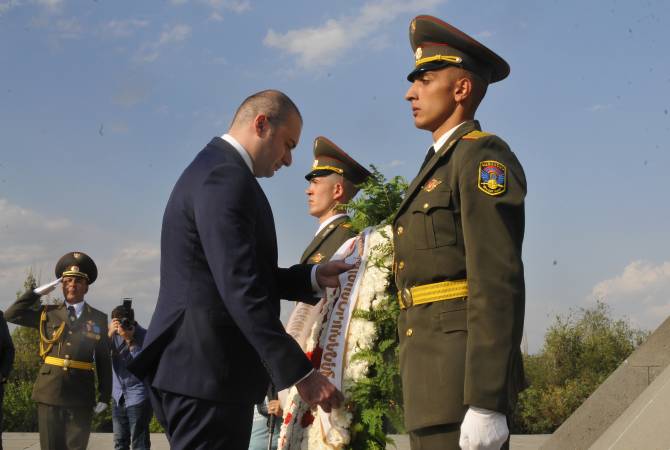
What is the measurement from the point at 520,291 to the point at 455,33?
1.44m

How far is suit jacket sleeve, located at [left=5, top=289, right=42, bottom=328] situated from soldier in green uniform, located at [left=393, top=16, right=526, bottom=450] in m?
7.10

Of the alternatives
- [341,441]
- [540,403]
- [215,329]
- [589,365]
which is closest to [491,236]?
[215,329]

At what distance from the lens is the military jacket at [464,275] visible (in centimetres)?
298

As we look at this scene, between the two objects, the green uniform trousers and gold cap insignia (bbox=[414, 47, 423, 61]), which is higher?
gold cap insignia (bbox=[414, 47, 423, 61])

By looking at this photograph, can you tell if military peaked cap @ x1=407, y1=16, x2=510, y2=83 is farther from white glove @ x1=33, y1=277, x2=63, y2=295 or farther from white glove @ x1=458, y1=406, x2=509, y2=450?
white glove @ x1=33, y1=277, x2=63, y2=295

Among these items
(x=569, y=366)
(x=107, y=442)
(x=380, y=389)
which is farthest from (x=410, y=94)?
(x=569, y=366)

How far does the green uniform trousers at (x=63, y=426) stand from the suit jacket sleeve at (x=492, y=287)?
7017 millimetres

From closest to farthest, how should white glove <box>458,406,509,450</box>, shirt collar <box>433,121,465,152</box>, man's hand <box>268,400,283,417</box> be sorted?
white glove <box>458,406,509,450</box>
shirt collar <box>433,121,465,152</box>
man's hand <box>268,400,283,417</box>

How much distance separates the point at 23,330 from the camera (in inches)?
795

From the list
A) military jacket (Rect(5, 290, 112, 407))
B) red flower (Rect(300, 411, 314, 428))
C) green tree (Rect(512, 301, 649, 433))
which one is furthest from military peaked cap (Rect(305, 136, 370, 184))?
green tree (Rect(512, 301, 649, 433))

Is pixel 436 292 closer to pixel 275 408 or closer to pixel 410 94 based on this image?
pixel 410 94

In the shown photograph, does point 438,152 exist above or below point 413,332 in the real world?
above

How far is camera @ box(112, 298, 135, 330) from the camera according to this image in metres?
9.89

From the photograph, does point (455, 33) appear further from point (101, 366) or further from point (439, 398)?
point (101, 366)
